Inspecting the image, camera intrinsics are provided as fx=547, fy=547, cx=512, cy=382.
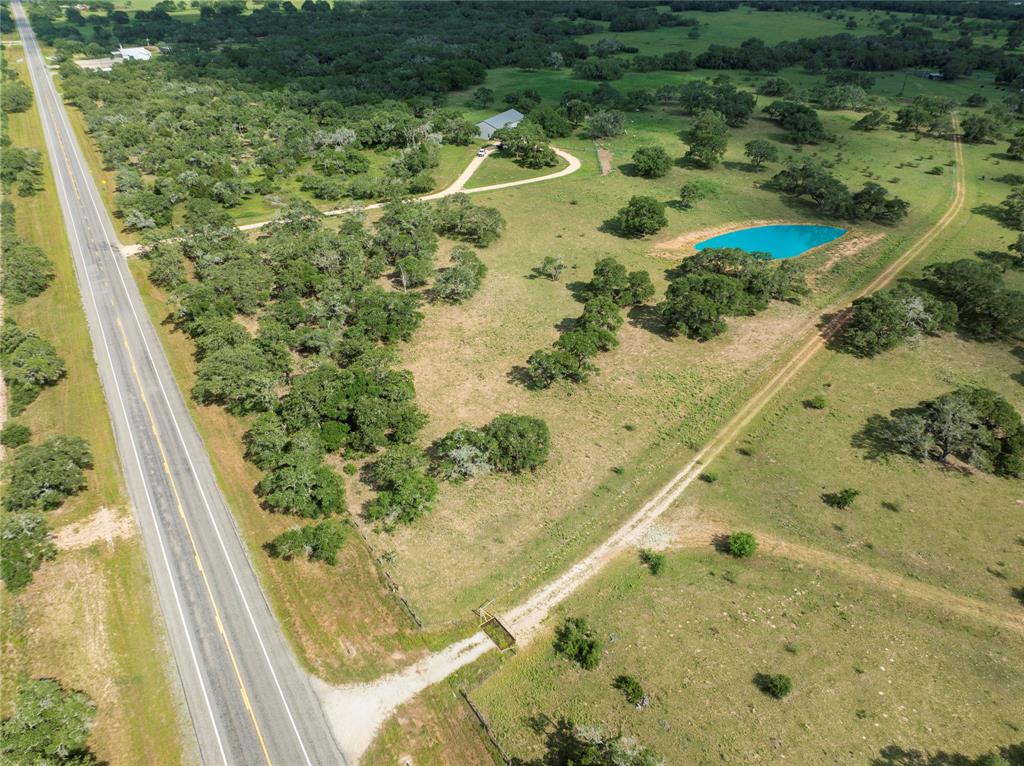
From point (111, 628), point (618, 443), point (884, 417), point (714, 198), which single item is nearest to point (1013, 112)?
point (714, 198)

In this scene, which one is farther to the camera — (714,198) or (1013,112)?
(1013,112)

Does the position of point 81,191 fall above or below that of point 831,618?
above

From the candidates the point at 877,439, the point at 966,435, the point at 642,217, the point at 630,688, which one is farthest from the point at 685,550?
the point at 642,217

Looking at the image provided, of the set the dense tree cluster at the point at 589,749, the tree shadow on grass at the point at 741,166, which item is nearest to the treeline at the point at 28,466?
the dense tree cluster at the point at 589,749

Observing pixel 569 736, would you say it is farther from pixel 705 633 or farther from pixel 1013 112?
pixel 1013 112

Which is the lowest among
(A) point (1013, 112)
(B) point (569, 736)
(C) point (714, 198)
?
(B) point (569, 736)

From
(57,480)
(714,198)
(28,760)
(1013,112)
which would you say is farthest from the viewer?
(1013,112)

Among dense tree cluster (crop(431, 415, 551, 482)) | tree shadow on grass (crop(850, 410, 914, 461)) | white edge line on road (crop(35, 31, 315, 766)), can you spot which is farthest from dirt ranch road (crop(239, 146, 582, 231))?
tree shadow on grass (crop(850, 410, 914, 461))

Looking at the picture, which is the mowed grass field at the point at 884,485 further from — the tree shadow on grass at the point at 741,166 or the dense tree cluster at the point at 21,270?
the dense tree cluster at the point at 21,270
